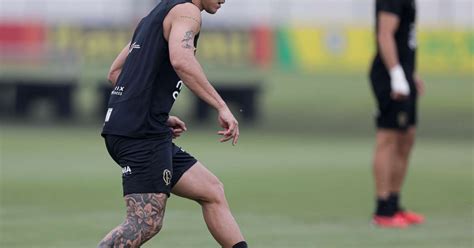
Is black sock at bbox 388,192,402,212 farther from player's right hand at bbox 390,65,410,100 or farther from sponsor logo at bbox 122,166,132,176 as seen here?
sponsor logo at bbox 122,166,132,176

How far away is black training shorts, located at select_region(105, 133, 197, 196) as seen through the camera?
7.37 metres

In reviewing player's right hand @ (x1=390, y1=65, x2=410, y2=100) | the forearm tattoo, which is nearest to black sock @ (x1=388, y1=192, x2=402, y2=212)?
player's right hand @ (x1=390, y1=65, x2=410, y2=100)

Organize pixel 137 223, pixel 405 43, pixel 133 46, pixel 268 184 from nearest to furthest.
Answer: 1. pixel 137 223
2. pixel 133 46
3. pixel 405 43
4. pixel 268 184

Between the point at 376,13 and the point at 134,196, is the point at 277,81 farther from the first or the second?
the point at 134,196

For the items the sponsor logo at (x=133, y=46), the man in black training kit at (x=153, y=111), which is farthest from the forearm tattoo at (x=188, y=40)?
the sponsor logo at (x=133, y=46)

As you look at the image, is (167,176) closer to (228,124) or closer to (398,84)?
(228,124)

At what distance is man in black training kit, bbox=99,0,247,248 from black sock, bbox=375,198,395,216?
3.95 metres

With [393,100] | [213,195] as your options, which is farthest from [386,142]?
[213,195]

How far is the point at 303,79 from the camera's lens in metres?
37.8

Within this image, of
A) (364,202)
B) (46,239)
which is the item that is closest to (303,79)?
(364,202)

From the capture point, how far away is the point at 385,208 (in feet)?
37.2

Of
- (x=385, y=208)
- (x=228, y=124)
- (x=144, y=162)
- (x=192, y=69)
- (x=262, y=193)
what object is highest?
(x=192, y=69)

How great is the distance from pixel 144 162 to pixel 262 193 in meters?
6.38

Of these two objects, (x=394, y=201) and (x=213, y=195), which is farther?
(x=394, y=201)
